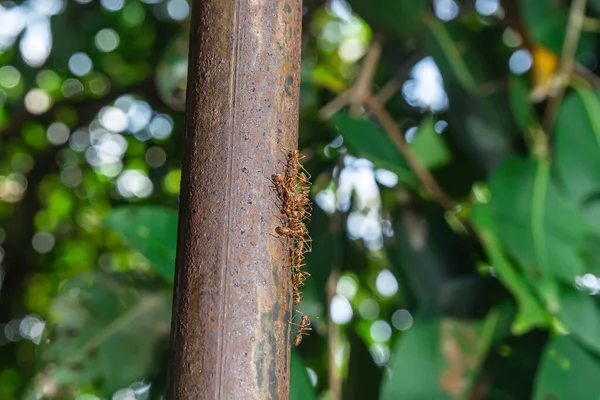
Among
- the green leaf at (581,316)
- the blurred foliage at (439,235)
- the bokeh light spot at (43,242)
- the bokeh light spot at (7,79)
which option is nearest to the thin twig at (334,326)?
the blurred foliage at (439,235)

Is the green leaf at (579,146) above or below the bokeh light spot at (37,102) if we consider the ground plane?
below

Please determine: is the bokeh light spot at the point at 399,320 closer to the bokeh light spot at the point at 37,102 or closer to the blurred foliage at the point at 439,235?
the blurred foliage at the point at 439,235

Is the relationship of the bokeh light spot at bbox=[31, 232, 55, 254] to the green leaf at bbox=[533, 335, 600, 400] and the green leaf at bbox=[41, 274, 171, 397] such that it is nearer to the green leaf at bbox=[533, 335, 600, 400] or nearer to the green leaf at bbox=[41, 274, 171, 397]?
the green leaf at bbox=[41, 274, 171, 397]

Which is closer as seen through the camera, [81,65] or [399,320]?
[399,320]

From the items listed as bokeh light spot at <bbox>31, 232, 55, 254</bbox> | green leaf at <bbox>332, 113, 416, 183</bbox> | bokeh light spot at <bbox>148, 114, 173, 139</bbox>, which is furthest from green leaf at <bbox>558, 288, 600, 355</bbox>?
bokeh light spot at <bbox>31, 232, 55, 254</bbox>

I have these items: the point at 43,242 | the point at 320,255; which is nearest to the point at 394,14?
the point at 320,255

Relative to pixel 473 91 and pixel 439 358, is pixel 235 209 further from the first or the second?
pixel 473 91

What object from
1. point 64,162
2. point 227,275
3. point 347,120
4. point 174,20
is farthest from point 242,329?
point 64,162
